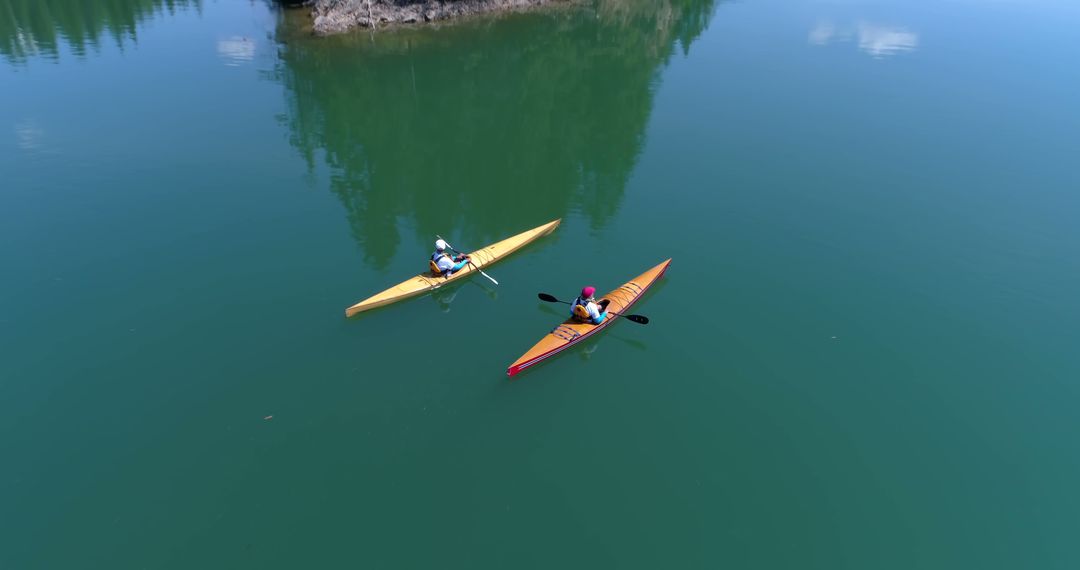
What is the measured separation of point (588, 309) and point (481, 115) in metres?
16.7

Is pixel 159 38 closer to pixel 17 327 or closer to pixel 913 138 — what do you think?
pixel 17 327

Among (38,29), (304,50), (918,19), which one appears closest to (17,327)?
(304,50)

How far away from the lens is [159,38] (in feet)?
128

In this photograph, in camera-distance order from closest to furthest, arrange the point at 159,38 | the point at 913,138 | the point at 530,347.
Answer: the point at 530,347 → the point at 913,138 → the point at 159,38

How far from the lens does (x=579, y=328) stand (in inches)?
→ 601

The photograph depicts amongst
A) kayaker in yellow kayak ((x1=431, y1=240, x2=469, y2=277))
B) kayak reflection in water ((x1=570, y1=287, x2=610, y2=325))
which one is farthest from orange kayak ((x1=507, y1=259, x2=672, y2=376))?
kayaker in yellow kayak ((x1=431, y1=240, x2=469, y2=277))

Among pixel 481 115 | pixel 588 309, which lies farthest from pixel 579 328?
pixel 481 115

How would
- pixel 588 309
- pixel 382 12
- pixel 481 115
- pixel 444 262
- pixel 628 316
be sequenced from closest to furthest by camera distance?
pixel 588 309 < pixel 628 316 < pixel 444 262 < pixel 481 115 < pixel 382 12

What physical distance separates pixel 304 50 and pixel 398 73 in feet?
23.1

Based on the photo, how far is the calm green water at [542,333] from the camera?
11.4 meters

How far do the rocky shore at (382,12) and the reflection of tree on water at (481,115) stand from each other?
135 centimetres

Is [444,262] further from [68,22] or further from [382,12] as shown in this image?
Result: [68,22]

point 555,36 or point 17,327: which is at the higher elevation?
point 555,36

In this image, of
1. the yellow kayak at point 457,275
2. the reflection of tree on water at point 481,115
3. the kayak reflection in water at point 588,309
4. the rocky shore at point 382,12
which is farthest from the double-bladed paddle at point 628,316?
the rocky shore at point 382,12
